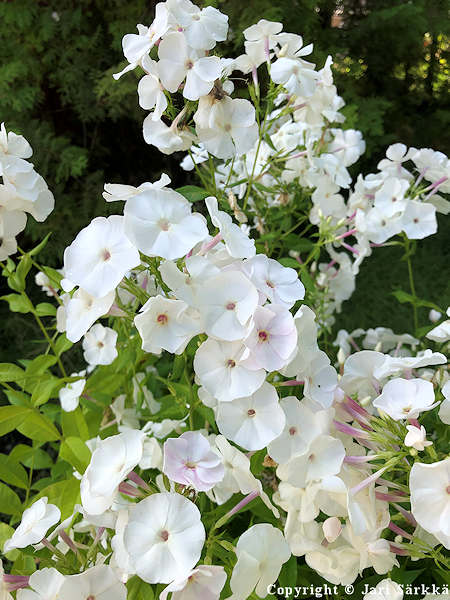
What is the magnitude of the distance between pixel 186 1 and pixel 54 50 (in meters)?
1.86

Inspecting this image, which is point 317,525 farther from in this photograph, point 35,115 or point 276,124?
point 35,115

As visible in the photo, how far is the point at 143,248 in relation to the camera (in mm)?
568

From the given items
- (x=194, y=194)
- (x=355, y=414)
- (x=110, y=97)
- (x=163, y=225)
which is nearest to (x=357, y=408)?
(x=355, y=414)

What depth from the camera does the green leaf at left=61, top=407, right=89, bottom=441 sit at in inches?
39.1

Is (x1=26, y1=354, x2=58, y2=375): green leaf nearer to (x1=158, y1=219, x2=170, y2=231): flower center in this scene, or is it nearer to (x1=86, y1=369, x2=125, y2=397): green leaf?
(x1=86, y1=369, x2=125, y2=397): green leaf

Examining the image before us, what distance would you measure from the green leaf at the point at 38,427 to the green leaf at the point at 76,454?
0.04 metres

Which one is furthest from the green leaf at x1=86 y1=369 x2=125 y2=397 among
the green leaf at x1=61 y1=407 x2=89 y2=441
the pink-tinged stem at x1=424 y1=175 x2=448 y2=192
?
the pink-tinged stem at x1=424 y1=175 x2=448 y2=192

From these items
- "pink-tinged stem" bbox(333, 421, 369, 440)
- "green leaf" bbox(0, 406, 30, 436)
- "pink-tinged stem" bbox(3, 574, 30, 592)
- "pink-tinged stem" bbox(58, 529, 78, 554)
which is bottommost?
"green leaf" bbox(0, 406, 30, 436)

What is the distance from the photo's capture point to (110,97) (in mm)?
2244

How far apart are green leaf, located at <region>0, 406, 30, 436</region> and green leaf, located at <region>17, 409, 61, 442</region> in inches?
0.5

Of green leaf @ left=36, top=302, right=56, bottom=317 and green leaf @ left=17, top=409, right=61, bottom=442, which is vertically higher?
green leaf @ left=36, top=302, right=56, bottom=317

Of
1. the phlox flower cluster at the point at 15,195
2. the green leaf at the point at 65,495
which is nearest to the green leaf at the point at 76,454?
the green leaf at the point at 65,495

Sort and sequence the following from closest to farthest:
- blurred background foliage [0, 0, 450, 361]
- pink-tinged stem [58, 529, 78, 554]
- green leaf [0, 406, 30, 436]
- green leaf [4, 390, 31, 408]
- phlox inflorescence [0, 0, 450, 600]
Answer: phlox inflorescence [0, 0, 450, 600] → pink-tinged stem [58, 529, 78, 554] → green leaf [0, 406, 30, 436] → green leaf [4, 390, 31, 408] → blurred background foliage [0, 0, 450, 361]

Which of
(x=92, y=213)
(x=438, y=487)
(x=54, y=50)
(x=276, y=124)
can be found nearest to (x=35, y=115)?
(x=54, y=50)
